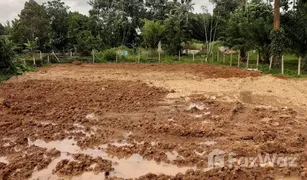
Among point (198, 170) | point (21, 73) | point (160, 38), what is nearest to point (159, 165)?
point (198, 170)

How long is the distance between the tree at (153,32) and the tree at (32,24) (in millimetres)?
8951

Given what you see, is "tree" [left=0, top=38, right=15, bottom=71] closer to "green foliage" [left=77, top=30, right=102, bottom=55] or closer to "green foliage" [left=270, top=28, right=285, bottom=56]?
"green foliage" [left=77, top=30, right=102, bottom=55]

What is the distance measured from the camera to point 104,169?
16.1 feet

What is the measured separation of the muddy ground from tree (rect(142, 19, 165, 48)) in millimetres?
15465

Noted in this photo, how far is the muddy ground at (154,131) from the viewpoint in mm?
4887

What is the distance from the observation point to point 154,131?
6.72 meters

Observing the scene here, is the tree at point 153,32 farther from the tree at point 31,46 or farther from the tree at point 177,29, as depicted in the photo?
the tree at point 31,46

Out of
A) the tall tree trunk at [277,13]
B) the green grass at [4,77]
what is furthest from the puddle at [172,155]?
the tall tree trunk at [277,13]

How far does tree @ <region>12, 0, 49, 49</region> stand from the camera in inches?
1024

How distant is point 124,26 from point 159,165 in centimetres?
2688

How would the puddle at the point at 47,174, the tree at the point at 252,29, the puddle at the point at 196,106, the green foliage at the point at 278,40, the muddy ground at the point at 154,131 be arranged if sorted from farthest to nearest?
1. the tree at the point at 252,29
2. the green foliage at the point at 278,40
3. the puddle at the point at 196,106
4. the muddy ground at the point at 154,131
5. the puddle at the point at 47,174

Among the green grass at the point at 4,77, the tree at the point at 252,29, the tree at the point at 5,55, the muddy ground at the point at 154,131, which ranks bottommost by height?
the muddy ground at the point at 154,131

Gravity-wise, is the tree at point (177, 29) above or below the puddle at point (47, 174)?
above

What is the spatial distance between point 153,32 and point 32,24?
10524 mm
